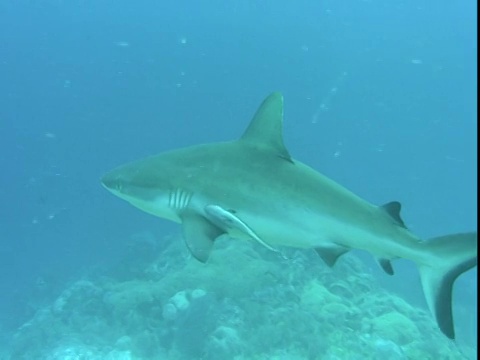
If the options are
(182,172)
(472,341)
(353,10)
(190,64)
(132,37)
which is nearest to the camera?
(182,172)

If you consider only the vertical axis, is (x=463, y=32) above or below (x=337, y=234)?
below

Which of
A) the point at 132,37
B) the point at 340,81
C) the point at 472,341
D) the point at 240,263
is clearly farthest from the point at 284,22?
the point at 240,263

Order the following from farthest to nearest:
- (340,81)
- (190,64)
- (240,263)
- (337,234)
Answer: (340,81), (190,64), (240,263), (337,234)

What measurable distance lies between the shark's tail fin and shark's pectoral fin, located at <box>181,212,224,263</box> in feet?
5.37

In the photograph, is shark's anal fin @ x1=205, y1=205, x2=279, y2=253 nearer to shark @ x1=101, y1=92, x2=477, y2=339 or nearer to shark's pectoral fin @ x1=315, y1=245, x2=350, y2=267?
shark @ x1=101, y1=92, x2=477, y2=339

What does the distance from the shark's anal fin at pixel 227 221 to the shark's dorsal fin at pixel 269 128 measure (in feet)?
2.42

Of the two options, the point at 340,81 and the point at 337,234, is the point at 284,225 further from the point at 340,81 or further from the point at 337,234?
the point at 340,81

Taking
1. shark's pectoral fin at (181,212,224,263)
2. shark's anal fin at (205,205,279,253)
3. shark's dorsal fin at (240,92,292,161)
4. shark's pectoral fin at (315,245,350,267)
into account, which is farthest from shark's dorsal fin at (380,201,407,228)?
shark's pectoral fin at (181,212,224,263)

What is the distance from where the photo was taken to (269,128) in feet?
14.8

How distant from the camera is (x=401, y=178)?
6531 cm

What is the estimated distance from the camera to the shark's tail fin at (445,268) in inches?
143

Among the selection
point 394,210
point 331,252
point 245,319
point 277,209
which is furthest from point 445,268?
point 245,319

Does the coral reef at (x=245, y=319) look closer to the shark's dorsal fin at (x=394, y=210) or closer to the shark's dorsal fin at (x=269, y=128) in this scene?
the shark's dorsal fin at (x=394, y=210)

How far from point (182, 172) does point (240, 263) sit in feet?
23.3
